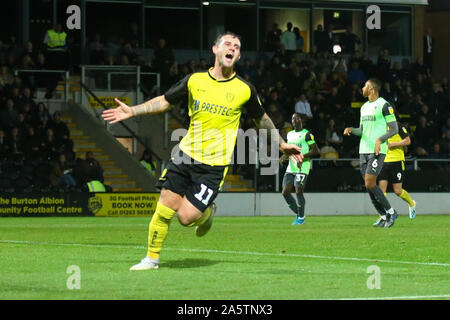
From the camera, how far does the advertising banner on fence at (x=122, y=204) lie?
2822 centimetres

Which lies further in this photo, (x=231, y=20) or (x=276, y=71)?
(x=231, y=20)

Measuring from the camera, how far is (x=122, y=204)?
28406 millimetres

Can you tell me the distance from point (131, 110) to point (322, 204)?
771 inches

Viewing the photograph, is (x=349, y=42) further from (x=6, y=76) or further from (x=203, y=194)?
(x=203, y=194)

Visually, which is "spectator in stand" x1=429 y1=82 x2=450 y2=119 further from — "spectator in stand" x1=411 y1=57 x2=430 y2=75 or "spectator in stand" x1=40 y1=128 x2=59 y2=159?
"spectator in stand" x1=40 y1=128 x2=59 y2=159

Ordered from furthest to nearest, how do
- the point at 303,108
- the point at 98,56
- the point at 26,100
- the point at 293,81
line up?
the point at 293,81 → the point at 98,56 → the point at 303,108 → the point at 26,100

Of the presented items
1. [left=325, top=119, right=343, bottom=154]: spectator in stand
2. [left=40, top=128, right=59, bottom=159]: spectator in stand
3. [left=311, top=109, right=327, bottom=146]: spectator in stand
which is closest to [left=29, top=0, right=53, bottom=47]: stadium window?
[left=40, top=128, right=59, bottom=159]: spectator in stand

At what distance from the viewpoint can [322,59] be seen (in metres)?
39.6

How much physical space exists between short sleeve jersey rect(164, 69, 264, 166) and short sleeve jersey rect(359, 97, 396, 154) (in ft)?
28.4

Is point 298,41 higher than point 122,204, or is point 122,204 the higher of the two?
point 298,41

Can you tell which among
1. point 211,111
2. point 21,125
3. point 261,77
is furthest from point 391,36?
point 211,111
